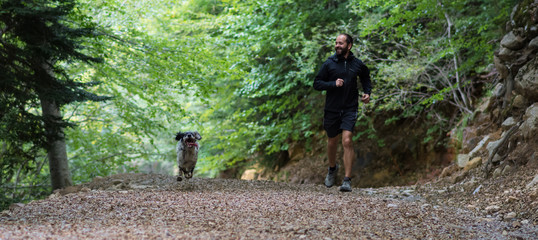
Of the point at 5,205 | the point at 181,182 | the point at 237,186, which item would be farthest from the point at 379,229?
the point at 5,205

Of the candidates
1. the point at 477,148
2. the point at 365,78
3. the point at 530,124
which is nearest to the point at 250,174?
the point at 477,148

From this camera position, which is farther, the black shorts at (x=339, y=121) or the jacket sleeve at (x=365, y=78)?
the jacket sleeve at (x=365, y=78)

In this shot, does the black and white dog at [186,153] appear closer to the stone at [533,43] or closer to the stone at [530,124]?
the stone at [530,124]

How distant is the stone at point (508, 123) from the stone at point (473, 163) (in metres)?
0.66

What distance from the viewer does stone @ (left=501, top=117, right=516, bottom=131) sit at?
7.20 metres

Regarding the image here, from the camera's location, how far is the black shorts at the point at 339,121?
659 cm

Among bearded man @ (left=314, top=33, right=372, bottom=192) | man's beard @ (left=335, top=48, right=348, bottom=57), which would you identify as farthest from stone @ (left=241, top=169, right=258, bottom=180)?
man's beard @ (left=335, top=48, right=348, bottom=57)

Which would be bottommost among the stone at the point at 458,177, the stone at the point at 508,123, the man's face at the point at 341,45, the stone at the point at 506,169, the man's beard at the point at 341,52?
the stone at the point at 458,177

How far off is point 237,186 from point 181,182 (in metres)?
0.95

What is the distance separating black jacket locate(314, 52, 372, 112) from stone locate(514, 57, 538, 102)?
7.89 feet

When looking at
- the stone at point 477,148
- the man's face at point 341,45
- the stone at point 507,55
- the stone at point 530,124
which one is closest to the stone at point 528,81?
the stone at point 530,124

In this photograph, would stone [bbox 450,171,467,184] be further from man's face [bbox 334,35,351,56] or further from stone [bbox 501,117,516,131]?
man's face [bbox 334,35,351,56]

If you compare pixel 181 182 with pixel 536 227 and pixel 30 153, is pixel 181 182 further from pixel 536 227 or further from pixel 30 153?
pixel 536 227

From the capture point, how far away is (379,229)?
4004 millimetres
